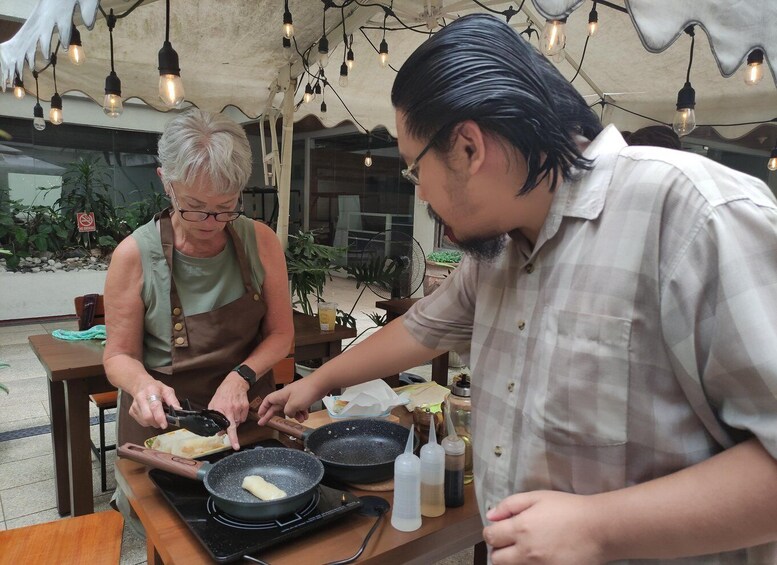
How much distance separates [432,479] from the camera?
1113mm

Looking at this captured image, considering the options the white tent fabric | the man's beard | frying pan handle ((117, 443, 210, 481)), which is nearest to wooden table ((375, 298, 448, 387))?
the white tent fabric

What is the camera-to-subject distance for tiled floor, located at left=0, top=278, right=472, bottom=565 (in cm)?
252

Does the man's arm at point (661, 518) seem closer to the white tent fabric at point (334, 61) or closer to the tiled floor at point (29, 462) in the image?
the tiled floor at point (29, 462)

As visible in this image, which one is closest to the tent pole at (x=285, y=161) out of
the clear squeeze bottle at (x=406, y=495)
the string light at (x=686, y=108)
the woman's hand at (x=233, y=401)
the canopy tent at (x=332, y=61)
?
the canopy tent at (x=332, y=61)

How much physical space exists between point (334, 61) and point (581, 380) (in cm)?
398

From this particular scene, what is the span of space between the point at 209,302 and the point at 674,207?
1320 millimetres

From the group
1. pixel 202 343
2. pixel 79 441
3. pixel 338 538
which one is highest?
pixel 202 343

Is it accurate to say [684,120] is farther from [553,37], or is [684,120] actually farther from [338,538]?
[338,538]

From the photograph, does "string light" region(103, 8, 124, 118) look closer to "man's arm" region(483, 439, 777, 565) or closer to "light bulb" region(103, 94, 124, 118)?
"light bulb" region(103, 94, 124, 118)

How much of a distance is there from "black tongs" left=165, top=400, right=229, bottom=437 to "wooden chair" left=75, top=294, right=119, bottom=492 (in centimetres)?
188

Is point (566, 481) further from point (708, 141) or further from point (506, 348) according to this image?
point (708, 141)

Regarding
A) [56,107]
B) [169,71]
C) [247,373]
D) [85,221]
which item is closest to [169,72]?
[169,71]

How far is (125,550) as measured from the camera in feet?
7.71

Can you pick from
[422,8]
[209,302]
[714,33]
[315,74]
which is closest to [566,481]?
[714,33]
